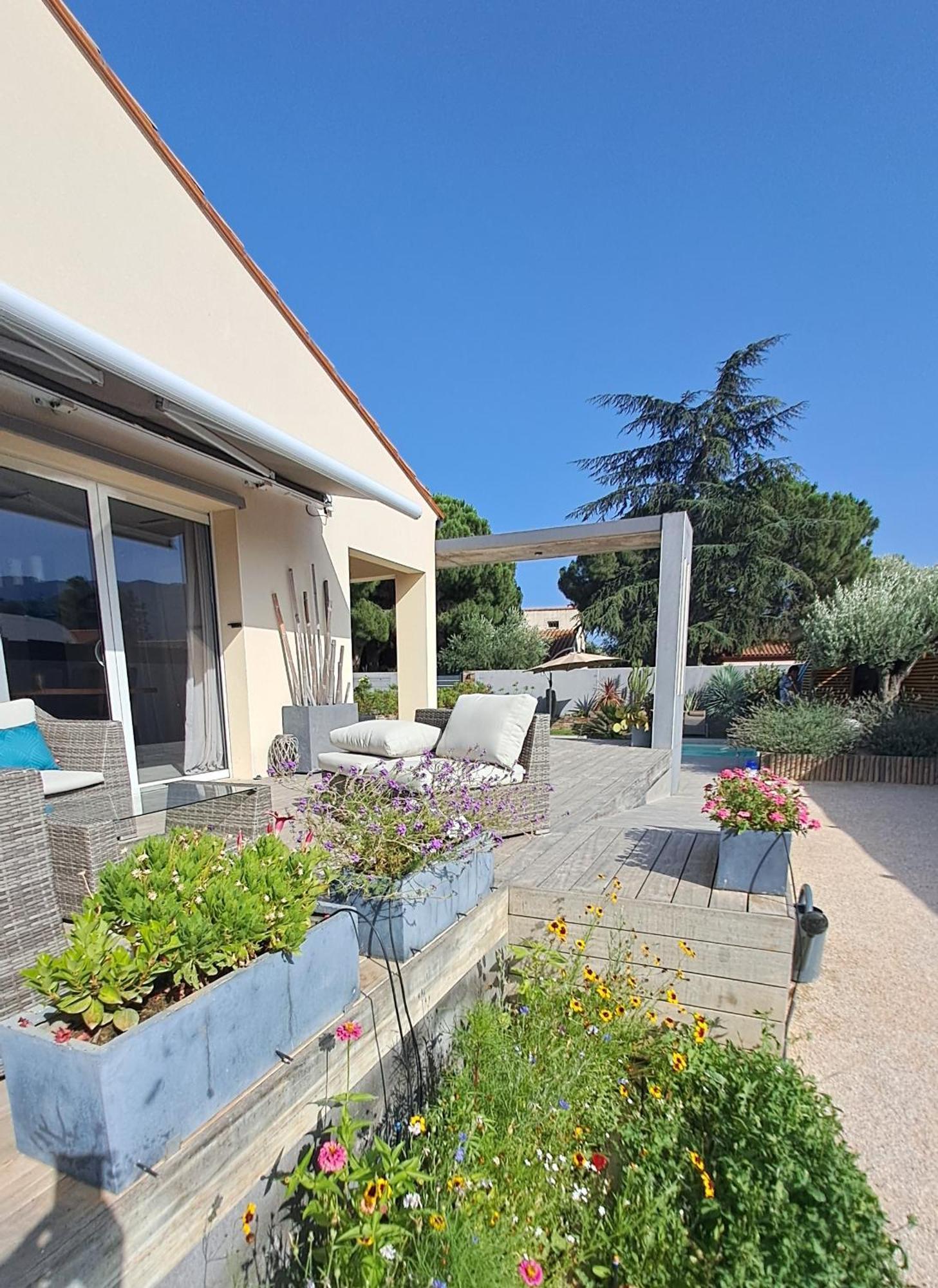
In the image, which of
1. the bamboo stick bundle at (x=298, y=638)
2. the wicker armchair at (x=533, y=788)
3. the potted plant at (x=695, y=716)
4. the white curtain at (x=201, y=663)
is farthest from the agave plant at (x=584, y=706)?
the white curtain at (x=201, y=663)

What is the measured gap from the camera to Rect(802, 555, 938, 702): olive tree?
28.4 feet

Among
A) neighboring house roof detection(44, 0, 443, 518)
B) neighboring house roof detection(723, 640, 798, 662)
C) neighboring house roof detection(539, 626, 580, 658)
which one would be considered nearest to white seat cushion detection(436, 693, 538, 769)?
neighboring house roof detection(44, 0, 443, 518)

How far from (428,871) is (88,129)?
14.8ft

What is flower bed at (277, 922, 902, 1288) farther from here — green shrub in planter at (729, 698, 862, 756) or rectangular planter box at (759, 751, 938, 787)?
green shrub in planter at (729, 698, 862, 756)

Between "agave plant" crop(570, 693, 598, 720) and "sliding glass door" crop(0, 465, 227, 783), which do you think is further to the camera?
"agave plant" crop(570, 693, 598, 720)

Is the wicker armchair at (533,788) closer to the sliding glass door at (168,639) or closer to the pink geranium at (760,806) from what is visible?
the pink geranium at (760,806)

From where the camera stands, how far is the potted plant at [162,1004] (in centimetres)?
97

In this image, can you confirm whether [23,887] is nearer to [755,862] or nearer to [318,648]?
[755,862]

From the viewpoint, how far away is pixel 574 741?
28.0 ft

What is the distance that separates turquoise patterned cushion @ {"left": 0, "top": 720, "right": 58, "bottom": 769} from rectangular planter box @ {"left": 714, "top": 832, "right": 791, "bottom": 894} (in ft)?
10.6

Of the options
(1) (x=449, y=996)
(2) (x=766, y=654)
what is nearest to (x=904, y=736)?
(1) (x=449, y=996)

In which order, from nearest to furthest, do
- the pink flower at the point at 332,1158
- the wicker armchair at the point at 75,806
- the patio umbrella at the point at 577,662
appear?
the pink flower at the point at 332,1158 < the wicker armchair at the point at 75,806 < the patio umbrella at the point at 577,662

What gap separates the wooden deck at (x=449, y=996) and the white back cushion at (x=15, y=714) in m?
1.98

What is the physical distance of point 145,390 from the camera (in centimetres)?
287
